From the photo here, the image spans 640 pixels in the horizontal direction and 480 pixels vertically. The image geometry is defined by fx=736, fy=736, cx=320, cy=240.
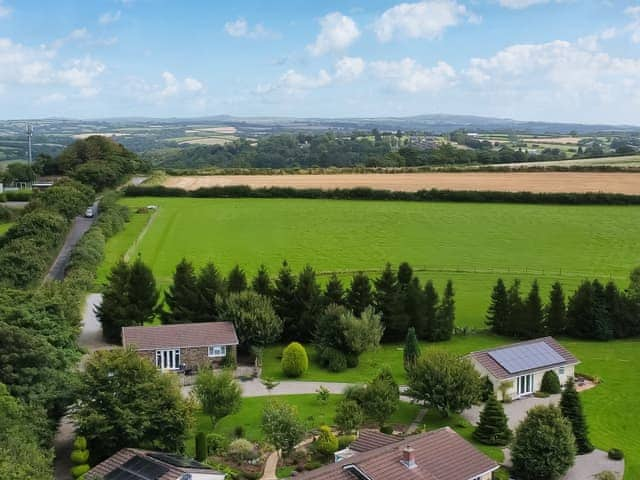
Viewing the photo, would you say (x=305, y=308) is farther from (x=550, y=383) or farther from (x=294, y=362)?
(x=550, y=383)

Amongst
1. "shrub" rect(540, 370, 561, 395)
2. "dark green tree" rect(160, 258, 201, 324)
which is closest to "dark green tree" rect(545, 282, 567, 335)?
"shrub" rect(540, 370, 561, 395)

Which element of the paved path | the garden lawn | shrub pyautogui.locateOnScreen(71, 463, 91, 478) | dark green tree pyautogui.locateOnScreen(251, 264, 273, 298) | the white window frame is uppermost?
dark green tree pyautogui.locateOnScreen(251, 264, 273, 298)

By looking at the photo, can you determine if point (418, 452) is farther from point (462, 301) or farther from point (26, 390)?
point (462, 301)

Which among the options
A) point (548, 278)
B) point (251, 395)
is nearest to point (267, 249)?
point (548, 278)

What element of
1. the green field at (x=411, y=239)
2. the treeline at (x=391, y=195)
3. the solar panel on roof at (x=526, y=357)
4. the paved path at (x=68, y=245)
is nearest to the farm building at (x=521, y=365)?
the solar panel on roof at (x=526, y=357)

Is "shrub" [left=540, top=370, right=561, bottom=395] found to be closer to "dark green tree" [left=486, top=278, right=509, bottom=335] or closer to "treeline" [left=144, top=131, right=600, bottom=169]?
"dark green tree" [left=486, top=278, right=509, bottom=335]

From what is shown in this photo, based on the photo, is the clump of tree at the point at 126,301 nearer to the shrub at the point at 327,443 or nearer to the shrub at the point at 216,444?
the shrub at the point at 216,444
